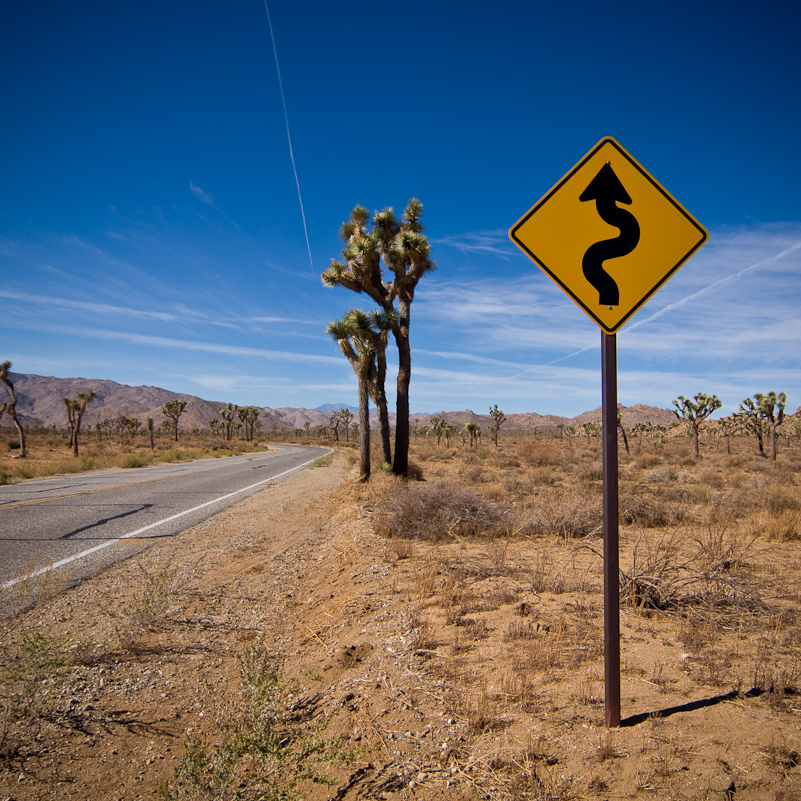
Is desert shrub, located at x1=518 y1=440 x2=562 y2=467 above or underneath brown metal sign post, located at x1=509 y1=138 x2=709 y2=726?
underneath

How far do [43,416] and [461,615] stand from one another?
239 meters

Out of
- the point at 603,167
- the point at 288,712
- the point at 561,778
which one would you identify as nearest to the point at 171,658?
the point at 288,712

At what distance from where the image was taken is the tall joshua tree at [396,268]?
1545 cm

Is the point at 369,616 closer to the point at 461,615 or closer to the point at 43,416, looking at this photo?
the point at 461,615

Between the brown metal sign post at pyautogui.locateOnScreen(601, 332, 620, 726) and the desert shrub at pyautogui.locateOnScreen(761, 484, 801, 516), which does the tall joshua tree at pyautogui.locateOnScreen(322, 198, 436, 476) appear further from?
the brown metal sign post at pyautogui.locateOnScreen(601, 332, 620, 726)

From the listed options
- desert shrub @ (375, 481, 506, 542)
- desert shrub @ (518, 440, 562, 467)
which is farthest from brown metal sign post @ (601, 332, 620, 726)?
desert shrub @ (518, 440, 562, 467)

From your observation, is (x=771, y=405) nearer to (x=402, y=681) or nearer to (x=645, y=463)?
(x=645, y=463)

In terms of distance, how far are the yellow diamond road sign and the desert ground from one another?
88.3 inches

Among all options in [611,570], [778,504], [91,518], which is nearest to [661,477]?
[778,504]

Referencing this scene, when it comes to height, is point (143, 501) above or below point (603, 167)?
below

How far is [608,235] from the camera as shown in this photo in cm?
284

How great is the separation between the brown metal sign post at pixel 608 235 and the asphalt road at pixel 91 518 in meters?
5.73

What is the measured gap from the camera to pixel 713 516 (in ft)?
31.1

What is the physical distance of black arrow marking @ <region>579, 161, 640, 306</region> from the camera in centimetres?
282
